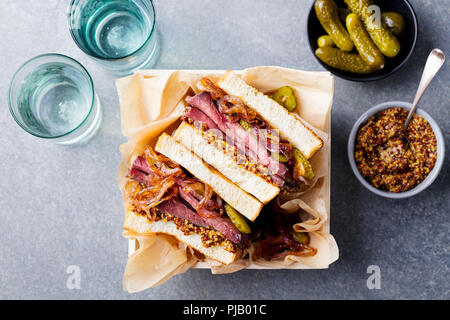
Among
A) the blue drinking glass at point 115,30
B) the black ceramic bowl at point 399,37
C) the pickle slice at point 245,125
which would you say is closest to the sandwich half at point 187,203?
the pickle slice at point 245,125

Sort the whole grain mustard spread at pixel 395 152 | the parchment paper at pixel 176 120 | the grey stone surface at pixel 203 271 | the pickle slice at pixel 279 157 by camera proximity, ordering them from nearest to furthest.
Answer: the pickle slice at pixel 279 157 < the parchment paper at pixel 176 120 < the whole grain mustard spread at pixel 395 152 < the grey stone surface at pixel 203 271

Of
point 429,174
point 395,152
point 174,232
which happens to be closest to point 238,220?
point 174,232

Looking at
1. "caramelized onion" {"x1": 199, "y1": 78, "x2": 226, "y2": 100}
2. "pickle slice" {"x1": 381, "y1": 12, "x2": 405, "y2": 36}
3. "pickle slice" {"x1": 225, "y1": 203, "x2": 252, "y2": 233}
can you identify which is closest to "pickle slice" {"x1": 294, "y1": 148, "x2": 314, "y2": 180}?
"pickle slice" {"x1": 225, "y1": 203, "x2": 252, "y2": 233}

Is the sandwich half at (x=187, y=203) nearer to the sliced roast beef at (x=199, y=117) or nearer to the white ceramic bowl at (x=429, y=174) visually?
the sliced roast beef at (x=199, y=117)

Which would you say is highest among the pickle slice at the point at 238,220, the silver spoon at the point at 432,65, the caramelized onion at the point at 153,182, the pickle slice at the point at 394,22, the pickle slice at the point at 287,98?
the pickle slice at the point at 394,22

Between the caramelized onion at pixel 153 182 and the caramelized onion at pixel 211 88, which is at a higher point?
the caramelized onion at pixel 211 88

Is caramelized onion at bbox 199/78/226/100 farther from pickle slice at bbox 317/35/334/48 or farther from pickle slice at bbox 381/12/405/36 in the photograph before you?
pickle slice at bbox 381/12/405/36
